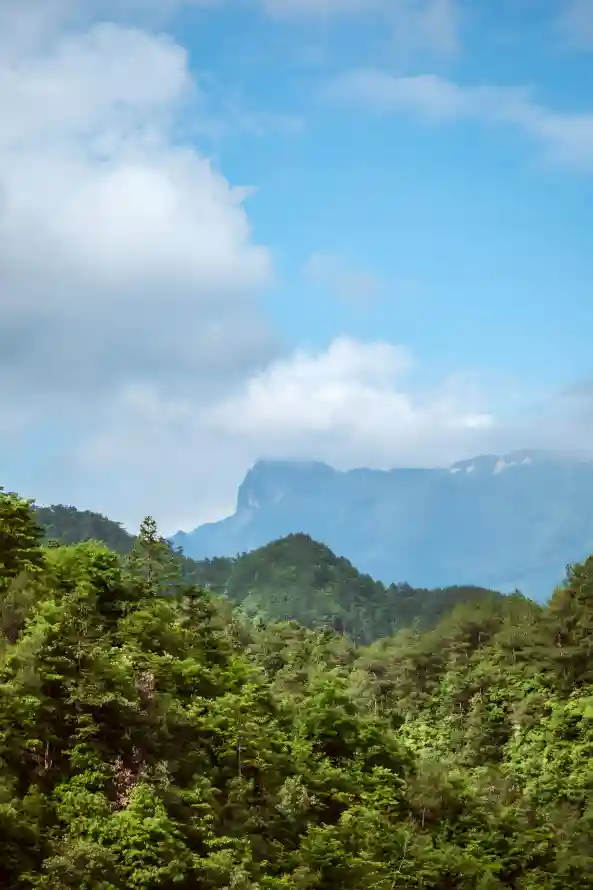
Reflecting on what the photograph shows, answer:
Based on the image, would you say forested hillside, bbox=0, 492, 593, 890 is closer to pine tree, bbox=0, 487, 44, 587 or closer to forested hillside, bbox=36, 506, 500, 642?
pine tree, bbox=0, 487, 44, 587

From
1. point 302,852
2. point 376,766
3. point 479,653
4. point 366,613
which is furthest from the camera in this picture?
point 366,613

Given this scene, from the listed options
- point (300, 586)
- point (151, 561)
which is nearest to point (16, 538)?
point (151, 561)

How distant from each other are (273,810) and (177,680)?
5582mm

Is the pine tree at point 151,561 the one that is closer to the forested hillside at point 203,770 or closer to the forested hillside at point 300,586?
the forested hillside at point 203,770

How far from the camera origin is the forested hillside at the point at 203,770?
25.6 metres

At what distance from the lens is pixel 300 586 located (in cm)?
16912

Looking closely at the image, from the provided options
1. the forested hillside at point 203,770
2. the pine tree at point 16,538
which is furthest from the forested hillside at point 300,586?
the pine tree at point 16,538

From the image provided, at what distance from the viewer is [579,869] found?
39.5 m

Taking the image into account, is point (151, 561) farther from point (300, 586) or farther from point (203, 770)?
point (300, 586)

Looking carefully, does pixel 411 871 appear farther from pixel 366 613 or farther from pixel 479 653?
pixel 366 613

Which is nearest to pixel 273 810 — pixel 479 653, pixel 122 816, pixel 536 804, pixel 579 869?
pixel 122 816

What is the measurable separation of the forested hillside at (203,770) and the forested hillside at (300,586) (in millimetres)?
96637

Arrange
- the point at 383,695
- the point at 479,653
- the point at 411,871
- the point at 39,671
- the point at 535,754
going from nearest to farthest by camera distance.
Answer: the point at 39,671, the point at 411,871, the point at 535,754, the point at 479,653, the point at 383,695

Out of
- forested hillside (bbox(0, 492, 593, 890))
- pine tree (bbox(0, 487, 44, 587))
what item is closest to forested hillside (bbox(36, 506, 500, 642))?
forested hillside (bbox(0, 492, 593, 890))
